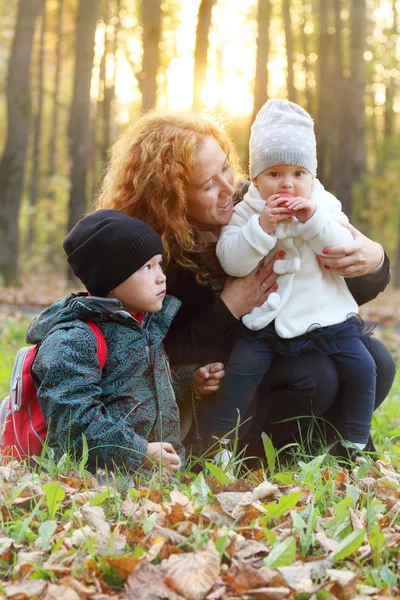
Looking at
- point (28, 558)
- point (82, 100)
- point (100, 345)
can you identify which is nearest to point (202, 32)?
point (82, 100)

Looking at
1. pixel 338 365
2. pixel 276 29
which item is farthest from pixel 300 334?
pixel 276 29

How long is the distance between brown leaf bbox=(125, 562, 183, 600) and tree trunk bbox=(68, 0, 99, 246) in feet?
42.7

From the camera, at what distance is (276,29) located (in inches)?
980

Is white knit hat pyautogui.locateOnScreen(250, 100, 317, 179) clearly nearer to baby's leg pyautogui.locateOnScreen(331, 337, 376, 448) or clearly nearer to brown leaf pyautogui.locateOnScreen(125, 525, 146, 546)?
baby's leg pyautogui.locateOnScreen(331, 337, 376, 448)

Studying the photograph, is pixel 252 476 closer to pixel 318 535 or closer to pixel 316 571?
pixel 318 535

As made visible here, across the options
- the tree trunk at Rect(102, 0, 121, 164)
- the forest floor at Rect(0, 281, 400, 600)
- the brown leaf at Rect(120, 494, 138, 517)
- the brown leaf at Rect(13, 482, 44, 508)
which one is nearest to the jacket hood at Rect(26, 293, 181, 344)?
the forest floor at Rect(0, 281, 400, 600)

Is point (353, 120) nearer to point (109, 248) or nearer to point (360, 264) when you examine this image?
point (360, 264)

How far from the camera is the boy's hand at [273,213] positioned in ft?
10.4

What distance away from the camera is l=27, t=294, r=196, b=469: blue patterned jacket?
2852 mm

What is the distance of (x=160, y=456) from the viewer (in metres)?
2.88

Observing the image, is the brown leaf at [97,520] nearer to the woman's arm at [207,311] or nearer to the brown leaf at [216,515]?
the brown leaf at [216,515]

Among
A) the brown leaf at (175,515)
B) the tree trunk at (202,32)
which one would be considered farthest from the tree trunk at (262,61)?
the brown leaf at (175,515)

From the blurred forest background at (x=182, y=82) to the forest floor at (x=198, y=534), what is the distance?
10.8 ft

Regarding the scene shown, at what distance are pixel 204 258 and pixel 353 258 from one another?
0.71 metres
